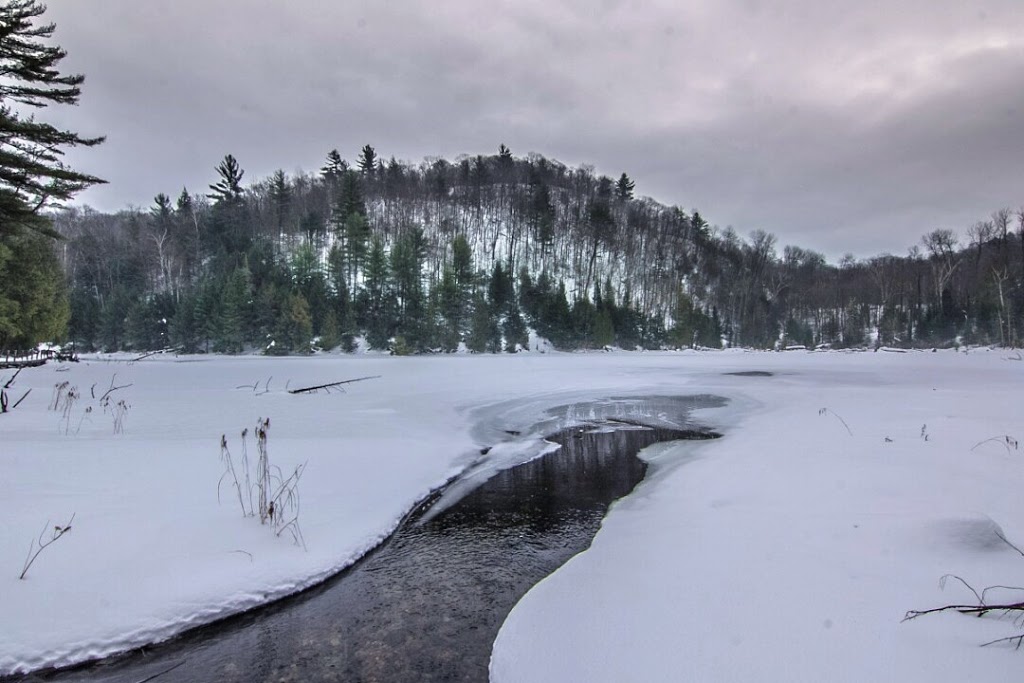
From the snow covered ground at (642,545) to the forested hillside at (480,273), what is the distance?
3984cm

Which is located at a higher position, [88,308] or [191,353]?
[88,308]

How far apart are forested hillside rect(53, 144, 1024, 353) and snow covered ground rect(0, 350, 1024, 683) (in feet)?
131

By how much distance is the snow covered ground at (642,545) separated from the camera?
9.80 feet

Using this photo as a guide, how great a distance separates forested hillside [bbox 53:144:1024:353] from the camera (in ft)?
163

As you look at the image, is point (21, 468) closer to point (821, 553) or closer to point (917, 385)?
point (821, 553)

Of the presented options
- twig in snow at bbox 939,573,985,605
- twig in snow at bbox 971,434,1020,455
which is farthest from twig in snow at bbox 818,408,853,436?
twig in snow at bbox 939,573,985,605

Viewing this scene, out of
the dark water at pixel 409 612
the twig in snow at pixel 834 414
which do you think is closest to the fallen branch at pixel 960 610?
the dark water at pixel 409 612

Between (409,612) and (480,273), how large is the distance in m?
58.4

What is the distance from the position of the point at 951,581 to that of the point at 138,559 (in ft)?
20.5

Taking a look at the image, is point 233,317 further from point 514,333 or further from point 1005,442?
point 1005,442

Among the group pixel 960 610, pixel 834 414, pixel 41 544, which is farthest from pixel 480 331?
pixel 960 610

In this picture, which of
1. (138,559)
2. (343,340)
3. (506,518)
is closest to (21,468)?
(138,559)

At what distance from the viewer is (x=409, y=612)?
4.00m

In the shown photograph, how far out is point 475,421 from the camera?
12.6 meters
